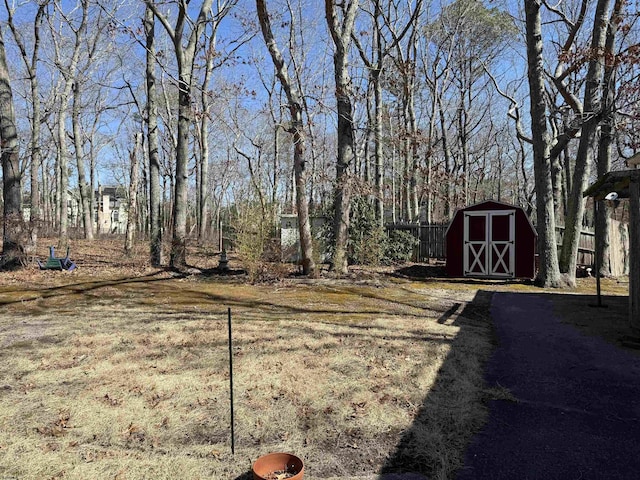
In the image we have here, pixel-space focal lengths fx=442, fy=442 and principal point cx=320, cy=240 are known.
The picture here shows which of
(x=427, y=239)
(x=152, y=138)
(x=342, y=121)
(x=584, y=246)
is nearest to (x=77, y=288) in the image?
(x=152, y=138)

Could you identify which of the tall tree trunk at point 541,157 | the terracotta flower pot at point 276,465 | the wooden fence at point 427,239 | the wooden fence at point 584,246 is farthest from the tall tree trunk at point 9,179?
the wooden fence at point 584,246

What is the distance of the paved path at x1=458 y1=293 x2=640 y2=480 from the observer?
2742 millimetres

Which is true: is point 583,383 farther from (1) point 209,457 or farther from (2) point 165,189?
(2) point 165,189

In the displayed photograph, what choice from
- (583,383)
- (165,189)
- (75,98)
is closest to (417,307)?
(583,383)

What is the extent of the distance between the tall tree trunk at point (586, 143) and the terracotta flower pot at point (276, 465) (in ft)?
36.0

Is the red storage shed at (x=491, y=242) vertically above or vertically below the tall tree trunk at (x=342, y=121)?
below

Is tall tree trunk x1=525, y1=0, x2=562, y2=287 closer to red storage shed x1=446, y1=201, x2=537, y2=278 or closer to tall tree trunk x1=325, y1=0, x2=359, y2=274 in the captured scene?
red storage shed x1=446, y1=201, x2=537, y2=278

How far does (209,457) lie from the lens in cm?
287

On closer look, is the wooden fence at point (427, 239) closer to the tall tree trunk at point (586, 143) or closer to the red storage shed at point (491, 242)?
the red storage shed at point (491, 242)

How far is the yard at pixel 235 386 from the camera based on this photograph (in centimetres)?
286

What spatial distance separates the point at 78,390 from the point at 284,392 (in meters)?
1.77

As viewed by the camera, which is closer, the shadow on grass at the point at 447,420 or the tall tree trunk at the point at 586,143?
the shadow on grass at the point at 447,420

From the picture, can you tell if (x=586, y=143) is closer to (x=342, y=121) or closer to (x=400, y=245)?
(x=342, y=121)

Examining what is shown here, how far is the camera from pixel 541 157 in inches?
440
